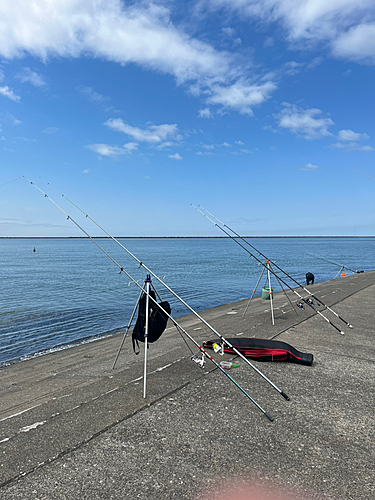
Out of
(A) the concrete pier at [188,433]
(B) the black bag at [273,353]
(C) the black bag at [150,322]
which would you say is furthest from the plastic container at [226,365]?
(C) the black bag at [150,322]

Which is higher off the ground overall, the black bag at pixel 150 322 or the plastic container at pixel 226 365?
the black bag at pixel 150 322

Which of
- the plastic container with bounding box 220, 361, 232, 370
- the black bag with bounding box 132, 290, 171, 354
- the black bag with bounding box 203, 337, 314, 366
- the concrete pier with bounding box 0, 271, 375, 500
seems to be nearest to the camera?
the concrete pier with bounding box 0, 271, 375, 500

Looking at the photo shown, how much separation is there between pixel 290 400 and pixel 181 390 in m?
1.49

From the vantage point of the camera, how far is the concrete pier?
9.59 ft

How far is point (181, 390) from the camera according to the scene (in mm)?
4754

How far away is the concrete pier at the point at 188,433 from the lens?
2922 millimetres

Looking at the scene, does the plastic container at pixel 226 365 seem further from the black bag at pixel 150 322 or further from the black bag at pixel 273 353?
the black bag at pixel 150 322

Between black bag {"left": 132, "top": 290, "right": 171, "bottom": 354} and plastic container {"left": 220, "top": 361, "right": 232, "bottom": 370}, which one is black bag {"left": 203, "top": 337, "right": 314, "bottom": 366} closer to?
plastic container {"left": 220, "top": 361, "right": 232, "bottom": 370}

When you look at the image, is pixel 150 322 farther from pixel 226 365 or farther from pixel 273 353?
pixel 273 353

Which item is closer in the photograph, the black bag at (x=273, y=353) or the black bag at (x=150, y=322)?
the black bag at (x=150, y=322)

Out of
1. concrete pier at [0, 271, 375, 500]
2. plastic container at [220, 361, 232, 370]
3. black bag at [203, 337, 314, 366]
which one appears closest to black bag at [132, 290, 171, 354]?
concrete pier at [0, 271, 375, 500]

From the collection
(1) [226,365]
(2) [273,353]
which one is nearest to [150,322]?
(1) [226,365]

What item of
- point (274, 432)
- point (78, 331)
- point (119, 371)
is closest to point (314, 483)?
point (274, 432)

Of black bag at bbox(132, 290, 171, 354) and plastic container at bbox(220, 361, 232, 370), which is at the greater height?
black bag at bbox(132, 290, 171, 354)
